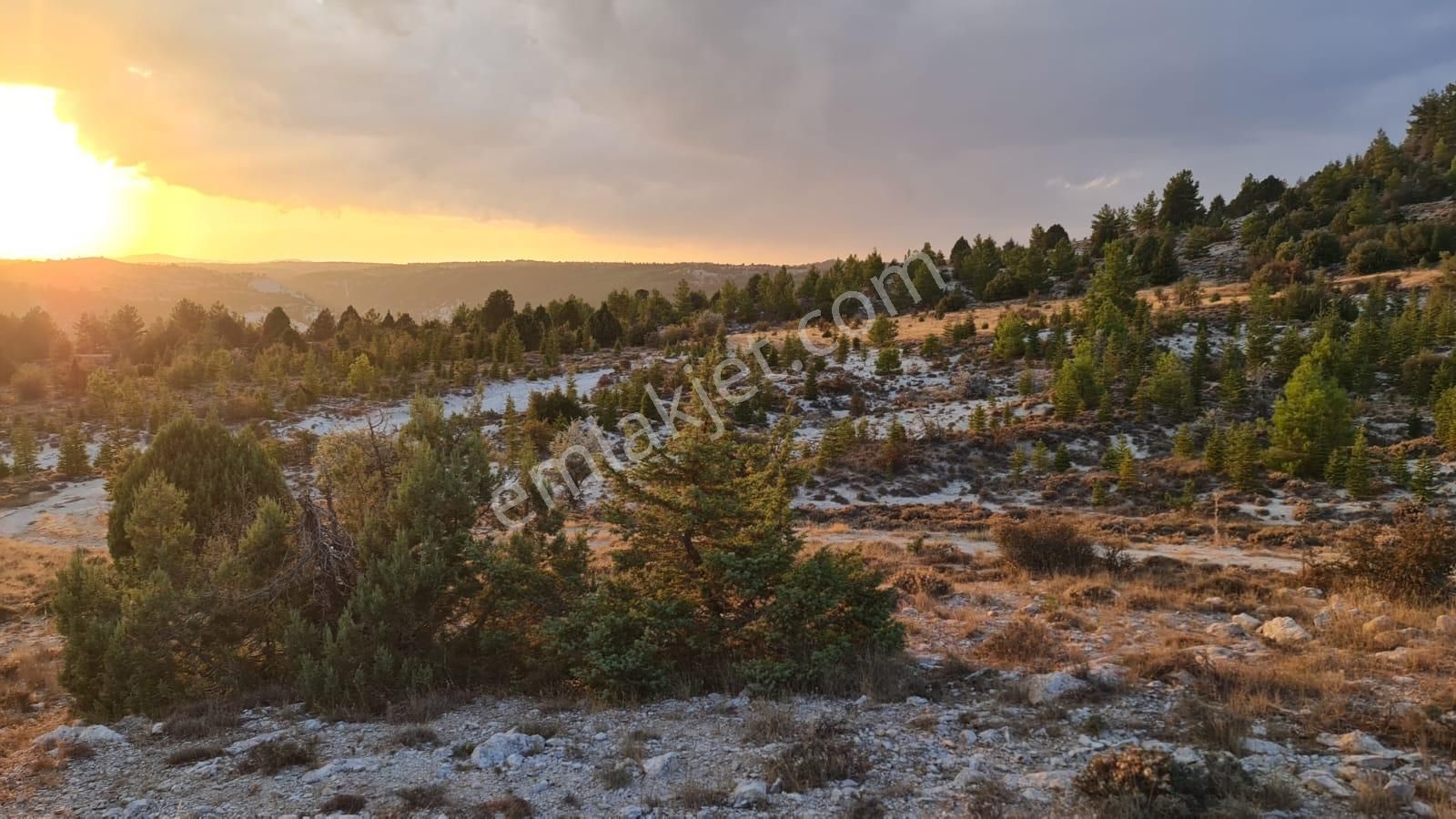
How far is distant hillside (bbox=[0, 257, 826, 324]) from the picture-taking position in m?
128

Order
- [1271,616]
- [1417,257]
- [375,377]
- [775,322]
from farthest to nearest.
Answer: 1. [775,322]
2. [1417,257]
3. [375,377]
4. [1271,616]

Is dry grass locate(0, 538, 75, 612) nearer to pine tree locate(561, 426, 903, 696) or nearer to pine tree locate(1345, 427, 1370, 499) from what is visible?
pine tree locate(561, 426, 903, 696)

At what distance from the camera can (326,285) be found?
19512 cm

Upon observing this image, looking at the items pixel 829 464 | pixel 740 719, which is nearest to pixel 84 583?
pixel 740 719

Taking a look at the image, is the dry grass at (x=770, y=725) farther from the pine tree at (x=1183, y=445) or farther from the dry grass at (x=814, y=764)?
the pine tree at (x=1183, y=445)

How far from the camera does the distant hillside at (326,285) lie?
12756 centimetres

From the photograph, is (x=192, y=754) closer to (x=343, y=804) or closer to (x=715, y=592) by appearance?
(x=343, y=804)

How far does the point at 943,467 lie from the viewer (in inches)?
967

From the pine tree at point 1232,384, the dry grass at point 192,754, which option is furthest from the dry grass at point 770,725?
the pine tree at point 1232,384

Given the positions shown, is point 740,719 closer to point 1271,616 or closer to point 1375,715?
point 1375,715

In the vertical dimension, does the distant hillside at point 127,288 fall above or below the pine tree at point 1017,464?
above

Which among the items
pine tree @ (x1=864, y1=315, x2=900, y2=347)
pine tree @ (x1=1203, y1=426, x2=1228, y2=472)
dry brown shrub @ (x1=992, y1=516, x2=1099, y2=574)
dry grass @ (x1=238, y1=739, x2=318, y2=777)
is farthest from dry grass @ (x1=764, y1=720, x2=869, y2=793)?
pine tree @ (x1=864, y1=315, x2=900, y2=347)

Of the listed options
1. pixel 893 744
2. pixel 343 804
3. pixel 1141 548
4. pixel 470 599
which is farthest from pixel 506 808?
pixel 1141 548

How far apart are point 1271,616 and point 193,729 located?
12187 mm
